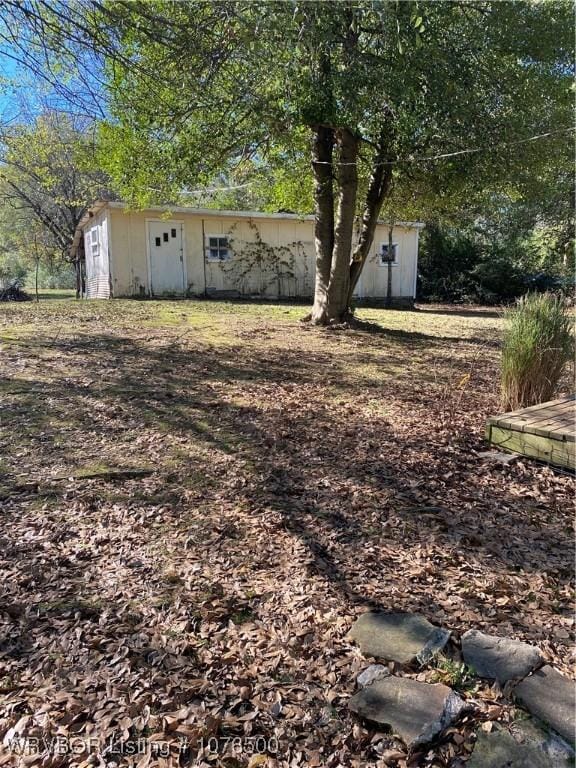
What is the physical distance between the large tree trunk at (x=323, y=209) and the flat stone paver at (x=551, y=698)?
8.14 meters

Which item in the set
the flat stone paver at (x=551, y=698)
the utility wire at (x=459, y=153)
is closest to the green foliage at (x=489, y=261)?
the utility wire at (x=459, y=153)

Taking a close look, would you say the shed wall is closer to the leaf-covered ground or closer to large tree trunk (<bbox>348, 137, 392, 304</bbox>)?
large tree trunk (<bbox>348, 137, 392, 304</bbox>)

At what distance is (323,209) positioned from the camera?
916 cm

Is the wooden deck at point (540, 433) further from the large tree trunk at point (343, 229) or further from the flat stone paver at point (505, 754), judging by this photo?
the large tree trunk at point (343, 229)

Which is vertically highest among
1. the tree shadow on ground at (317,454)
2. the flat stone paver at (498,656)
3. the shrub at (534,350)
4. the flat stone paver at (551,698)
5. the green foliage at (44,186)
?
the green foliage at (44,186)

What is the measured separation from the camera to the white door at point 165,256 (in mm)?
14852

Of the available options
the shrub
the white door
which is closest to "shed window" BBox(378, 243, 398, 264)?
the white door

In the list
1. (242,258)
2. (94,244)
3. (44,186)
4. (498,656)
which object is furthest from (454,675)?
(44,186)

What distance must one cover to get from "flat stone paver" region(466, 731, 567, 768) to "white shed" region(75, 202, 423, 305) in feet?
46.4

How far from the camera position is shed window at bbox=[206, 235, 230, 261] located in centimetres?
1555

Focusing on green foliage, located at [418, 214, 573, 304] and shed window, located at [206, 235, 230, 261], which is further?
green foliage, located at [418, 214, 573, 304]

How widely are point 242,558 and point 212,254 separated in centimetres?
1417

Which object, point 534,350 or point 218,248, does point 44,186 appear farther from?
point 534,350

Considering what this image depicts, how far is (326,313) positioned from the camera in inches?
376
